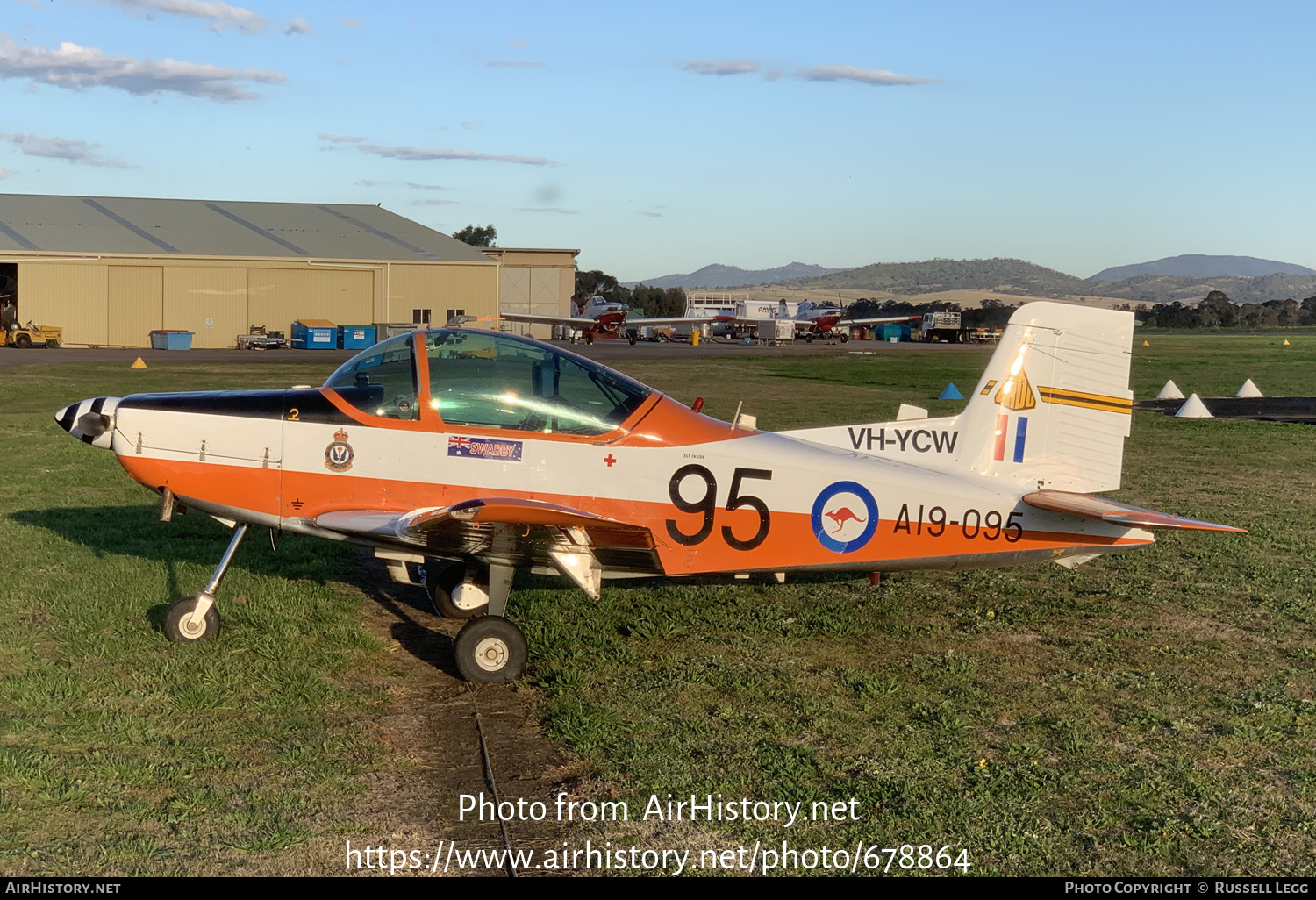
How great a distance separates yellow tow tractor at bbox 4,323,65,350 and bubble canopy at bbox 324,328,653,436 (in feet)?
157

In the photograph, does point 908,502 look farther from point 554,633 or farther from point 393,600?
point 393,600

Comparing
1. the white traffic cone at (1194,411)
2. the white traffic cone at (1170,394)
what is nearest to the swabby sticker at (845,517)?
the white traffic cone at (1194,411)

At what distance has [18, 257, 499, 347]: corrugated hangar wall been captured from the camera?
52500 mm

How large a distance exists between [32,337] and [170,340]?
555 centimetres

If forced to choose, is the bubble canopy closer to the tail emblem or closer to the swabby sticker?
the swabby sticker

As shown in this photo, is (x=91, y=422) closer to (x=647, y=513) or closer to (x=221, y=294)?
(x=647, y=513)

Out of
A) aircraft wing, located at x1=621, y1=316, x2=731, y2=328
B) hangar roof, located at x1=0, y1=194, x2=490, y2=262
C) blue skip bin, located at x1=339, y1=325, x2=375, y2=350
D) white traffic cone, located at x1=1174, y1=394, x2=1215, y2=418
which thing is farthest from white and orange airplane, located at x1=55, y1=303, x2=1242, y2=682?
hangar roof, located at x1=0, y1=194, x2=490, y2=262

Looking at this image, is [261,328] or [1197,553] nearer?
[1197,553]

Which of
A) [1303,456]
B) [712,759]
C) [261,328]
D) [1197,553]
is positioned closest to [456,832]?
[712,759]

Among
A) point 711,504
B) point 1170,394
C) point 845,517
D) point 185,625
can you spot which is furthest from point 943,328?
point 185,625

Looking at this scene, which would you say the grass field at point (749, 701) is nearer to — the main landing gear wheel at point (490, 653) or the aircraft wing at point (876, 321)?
the main landing gear wheel at point (490, 653)

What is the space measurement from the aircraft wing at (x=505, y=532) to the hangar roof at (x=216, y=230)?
173 feet

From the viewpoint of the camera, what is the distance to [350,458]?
7.35 m

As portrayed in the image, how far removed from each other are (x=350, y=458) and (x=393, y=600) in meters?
2.21
